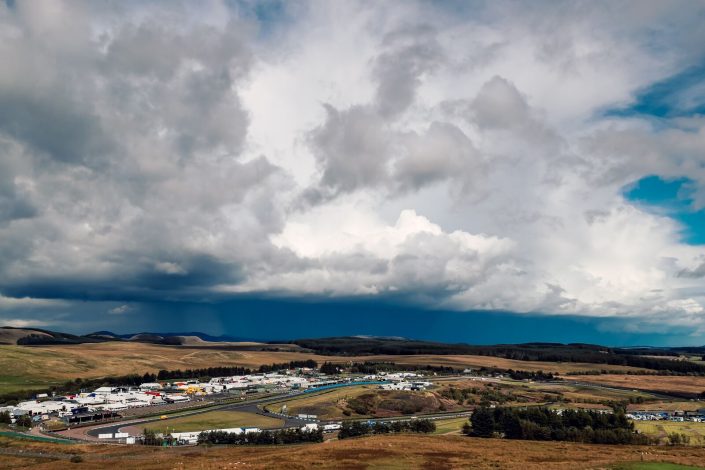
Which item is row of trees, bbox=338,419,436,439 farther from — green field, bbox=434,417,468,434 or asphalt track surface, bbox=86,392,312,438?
asphalt track surface, bbox=86,392,312,438

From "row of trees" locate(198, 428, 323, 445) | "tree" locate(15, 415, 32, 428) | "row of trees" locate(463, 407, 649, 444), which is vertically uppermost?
"row of trees" locate(463, 407, 649, 444)

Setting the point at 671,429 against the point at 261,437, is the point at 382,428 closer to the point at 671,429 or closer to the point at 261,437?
the point at 261,437

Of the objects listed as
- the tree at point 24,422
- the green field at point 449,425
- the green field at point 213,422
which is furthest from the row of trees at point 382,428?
the tree at point 24,422

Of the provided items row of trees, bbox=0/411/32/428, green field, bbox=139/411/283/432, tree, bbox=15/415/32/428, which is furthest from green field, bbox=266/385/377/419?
row of trees, bbox=0/411/32/428

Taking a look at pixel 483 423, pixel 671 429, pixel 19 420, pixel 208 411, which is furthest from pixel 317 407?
pixel 671 429

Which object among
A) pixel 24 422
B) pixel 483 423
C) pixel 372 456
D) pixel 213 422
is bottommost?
pixel 24 422

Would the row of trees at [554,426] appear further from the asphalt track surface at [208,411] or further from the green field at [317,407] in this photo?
the asphalt track surface at [208,411]
